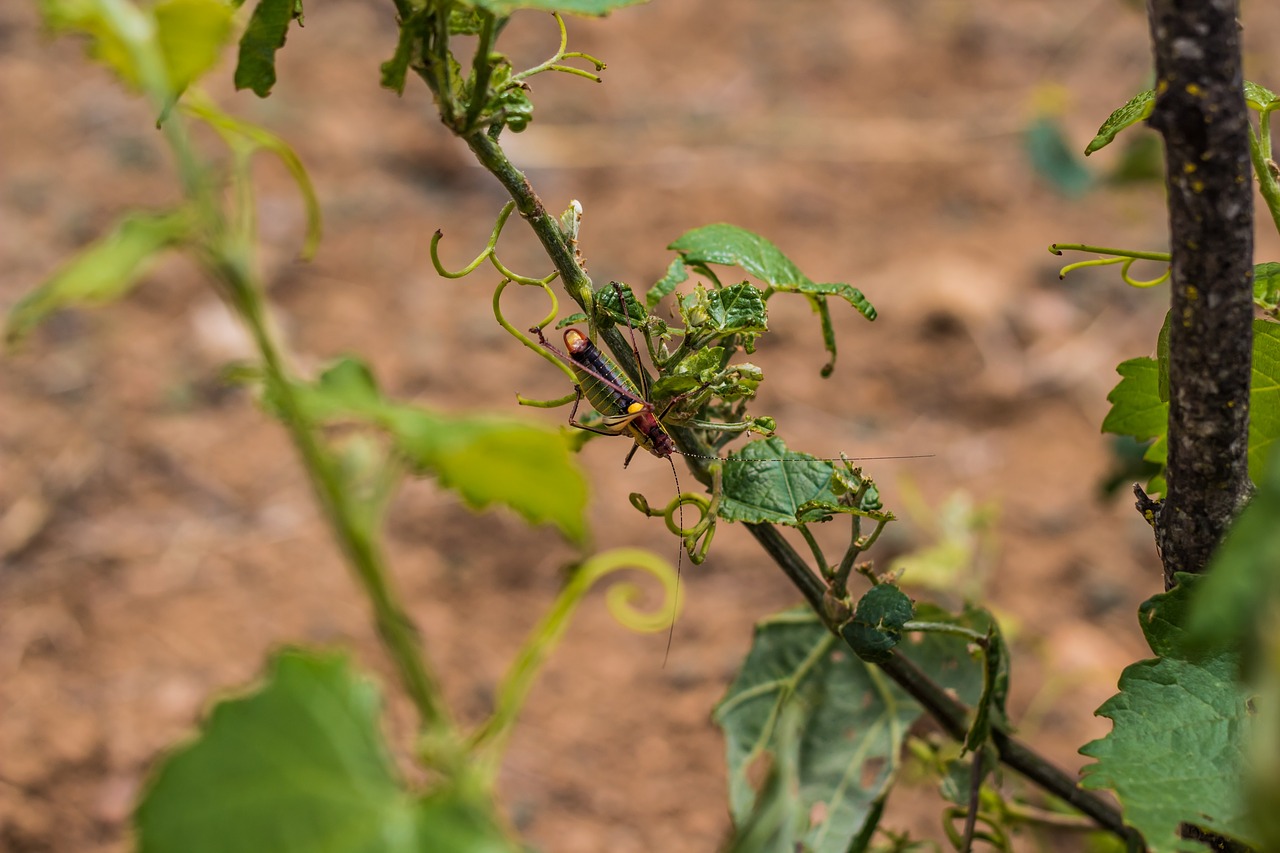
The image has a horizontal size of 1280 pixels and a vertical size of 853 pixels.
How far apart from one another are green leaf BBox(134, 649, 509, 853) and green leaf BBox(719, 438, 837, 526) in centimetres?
34

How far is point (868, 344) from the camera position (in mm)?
2387

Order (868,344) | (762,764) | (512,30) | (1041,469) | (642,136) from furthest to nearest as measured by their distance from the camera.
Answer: (512,30)
(642,136)
(868,344)
(1041,469)
(762,764)

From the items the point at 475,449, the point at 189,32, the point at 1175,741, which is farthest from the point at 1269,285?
the point at 189,32

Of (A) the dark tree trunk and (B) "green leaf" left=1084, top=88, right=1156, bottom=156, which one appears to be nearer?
(A) the dark tree trunk

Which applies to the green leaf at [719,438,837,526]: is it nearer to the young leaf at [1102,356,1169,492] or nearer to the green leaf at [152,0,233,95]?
the young leaf at [1102,356,1169,492]

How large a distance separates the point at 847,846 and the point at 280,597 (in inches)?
46.4

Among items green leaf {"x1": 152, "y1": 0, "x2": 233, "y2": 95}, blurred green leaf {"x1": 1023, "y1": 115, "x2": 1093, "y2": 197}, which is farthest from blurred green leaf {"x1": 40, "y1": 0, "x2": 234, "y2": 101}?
blurred green leaf {"x1": 1023, "y1": 115, "x2": 1093, "y2": 197}

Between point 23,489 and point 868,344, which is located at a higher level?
point 868,344

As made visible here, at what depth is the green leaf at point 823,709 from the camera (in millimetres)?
966

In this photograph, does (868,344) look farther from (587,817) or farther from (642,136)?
(587,817)

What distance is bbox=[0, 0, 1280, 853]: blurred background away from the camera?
5.39ft

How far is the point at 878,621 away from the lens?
29.8 inches

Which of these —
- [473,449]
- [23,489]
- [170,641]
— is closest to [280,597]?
[170,641]

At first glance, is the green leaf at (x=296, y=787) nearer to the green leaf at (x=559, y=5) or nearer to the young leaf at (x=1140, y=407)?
the green leaf at (x=559, y=5)
